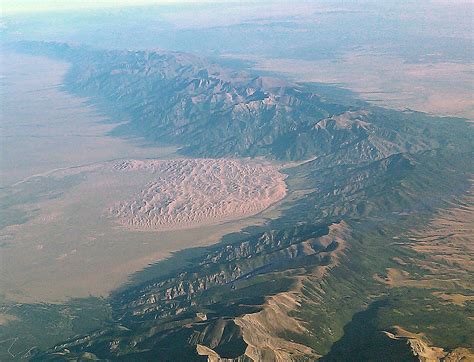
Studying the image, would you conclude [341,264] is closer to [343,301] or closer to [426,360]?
[343,301]

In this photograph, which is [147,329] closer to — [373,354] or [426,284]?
[373,354]

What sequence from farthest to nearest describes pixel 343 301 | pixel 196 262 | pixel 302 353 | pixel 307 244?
pixel 196 262
pixel 307 244
pixel 343 301
pixel 302 353

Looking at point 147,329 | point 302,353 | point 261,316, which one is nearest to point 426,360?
point 302,353

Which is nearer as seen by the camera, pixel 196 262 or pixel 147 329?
pixel 147 329

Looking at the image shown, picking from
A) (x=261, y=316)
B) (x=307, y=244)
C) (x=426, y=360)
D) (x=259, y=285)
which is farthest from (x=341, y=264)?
(x=426, y=360)

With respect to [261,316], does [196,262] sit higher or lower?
lower

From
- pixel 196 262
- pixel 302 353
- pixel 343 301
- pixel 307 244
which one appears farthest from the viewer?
pixel 196 262

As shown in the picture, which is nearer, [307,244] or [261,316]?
[261,316]

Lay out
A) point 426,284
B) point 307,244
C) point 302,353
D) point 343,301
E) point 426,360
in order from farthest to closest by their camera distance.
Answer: point 307,244 → point 426,284 → point 343,301 → point 302,353 → point 426,360

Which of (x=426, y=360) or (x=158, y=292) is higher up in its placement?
(x=426, y=360)

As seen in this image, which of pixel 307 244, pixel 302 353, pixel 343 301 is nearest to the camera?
pixel 302 353
